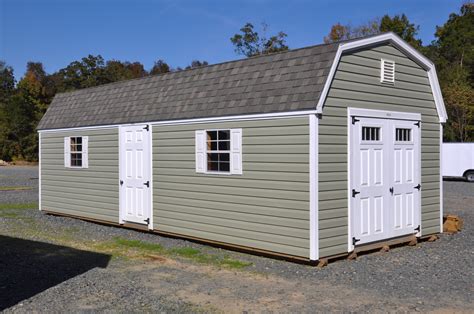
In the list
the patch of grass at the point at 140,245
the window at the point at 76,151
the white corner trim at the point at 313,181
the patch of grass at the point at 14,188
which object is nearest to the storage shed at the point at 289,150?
the white corner trim at the point at 313,181

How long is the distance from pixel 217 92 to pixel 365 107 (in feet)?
9.03

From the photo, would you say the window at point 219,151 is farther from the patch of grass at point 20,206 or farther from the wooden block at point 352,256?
the patch of grass at point 20,206

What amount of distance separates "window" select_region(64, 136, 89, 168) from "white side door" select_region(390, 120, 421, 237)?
24.8ft

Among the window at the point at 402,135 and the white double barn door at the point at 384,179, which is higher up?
the window at the point at 402,135

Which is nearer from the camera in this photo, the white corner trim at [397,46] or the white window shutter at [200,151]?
the white corner trim at [397,46]

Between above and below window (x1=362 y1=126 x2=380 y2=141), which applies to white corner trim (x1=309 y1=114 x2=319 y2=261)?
below

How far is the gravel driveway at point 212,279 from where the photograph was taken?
19.2 feet

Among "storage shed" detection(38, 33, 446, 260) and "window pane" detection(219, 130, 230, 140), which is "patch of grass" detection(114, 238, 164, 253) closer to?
"storage shed" detection(38, 33, 446, 260)

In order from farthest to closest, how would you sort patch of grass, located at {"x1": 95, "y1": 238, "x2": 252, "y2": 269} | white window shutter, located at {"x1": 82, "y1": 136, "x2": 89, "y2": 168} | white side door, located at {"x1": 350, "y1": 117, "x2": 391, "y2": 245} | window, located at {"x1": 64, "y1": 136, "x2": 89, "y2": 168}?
window, located at {"x1": 64, "y1": 136, "x2": 89, "y2": 168}, white window shutter, located at {"x1": 82, "y1": 136, "x2": 89, "y2": 168}, white side door, located at {"x1": 350, "y1": 117, "x2": 391, "y2": 245}, patch of grass, located at {"x1": 95, "y1": 238, "x2": 252, "y2": 269}

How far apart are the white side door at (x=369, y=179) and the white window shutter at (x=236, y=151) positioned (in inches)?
75.5

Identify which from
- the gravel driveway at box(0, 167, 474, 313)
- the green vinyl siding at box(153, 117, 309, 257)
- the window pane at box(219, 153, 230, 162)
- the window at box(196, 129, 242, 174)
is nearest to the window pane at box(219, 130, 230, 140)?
the window at box(196, 129, 242, 174)

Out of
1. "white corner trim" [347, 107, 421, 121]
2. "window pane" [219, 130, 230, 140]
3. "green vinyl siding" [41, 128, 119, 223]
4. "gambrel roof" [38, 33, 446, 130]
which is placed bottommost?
"green vinyl siding" [41, 128, 119, 223]

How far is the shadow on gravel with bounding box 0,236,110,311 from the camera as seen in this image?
255 inches

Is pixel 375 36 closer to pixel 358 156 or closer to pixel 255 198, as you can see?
pixel 358 156
